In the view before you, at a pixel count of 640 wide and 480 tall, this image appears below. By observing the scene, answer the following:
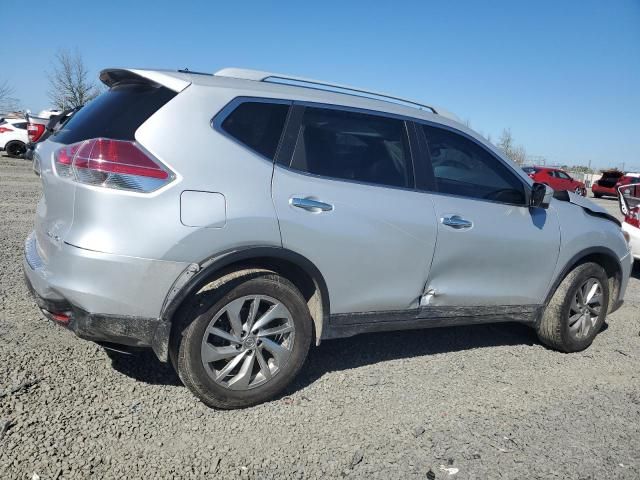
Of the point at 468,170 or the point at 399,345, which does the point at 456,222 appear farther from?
the point at 399,345

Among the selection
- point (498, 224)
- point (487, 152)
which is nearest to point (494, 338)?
point (498, 224)

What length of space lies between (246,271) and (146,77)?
4.07ft

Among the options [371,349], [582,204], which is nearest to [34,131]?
[371,349]

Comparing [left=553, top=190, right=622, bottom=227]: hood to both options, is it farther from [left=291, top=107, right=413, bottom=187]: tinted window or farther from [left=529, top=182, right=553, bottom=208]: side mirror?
[left=291, top=107, right=413, bottom=187]: tinted window

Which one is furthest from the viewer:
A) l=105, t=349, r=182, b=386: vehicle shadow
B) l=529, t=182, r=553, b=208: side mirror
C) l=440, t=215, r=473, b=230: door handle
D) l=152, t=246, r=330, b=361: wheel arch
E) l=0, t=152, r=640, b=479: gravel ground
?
l=529, t=182, r=553, b=208: side mirror

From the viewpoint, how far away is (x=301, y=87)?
3361mm

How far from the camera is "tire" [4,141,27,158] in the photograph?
19859mm

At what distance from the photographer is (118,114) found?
2873mm

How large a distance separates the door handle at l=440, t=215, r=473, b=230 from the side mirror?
2.25 ft

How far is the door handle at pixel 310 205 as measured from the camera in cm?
297

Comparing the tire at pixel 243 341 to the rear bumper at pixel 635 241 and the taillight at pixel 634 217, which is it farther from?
the taillight at pixel 634 217

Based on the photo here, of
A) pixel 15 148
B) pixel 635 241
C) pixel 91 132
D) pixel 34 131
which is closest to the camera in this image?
pixel 91 132

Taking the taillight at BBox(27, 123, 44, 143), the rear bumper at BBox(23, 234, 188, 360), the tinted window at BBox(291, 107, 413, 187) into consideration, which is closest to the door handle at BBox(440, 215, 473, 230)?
the tinted window at BBox(291, 107, 413, 187)

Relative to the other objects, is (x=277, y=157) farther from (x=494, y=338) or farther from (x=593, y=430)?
(x=494, y=338)
